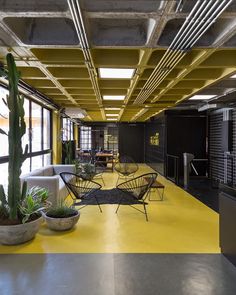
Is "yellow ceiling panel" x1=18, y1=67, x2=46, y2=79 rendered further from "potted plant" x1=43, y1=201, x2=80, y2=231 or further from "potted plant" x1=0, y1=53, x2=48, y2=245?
"potted plant" x1=43, y1=201, x2=80, y2=231

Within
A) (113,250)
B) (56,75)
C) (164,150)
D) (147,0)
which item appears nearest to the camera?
(147,0)

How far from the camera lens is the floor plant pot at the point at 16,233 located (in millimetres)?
3275

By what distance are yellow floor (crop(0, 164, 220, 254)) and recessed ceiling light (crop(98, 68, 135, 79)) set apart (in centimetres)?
257

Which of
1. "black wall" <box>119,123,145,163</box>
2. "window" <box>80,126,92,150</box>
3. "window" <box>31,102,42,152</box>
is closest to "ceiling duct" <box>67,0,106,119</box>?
"window" <box>31,102,42,152</box>

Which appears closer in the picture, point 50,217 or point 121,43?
point 121,43

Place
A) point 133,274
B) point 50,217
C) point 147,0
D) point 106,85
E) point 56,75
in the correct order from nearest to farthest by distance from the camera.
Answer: point 147,0 → point 133,274 → point 50,217 → point 56,75 → point 106,85

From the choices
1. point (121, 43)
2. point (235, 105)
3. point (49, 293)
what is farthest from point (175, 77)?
point (49, 293)

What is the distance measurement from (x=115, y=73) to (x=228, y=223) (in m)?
2.98

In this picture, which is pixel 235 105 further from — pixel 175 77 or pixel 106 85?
pixel 106 85

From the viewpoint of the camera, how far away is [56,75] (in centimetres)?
450

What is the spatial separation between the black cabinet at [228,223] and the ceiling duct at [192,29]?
181cm

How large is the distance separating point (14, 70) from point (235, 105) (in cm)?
567

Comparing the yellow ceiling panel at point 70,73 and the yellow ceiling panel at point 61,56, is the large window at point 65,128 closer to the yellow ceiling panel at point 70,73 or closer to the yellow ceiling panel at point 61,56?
the yellow ceiling panel at point 70,73

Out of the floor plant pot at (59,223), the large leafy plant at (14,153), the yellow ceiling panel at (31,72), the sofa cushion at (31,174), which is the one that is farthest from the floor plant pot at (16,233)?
the yellow ceiling panel at (31,72)
